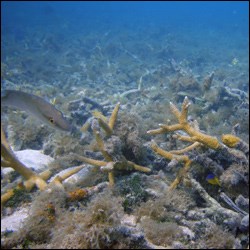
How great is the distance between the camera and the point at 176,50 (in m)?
24.9

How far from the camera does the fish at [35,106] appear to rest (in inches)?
121

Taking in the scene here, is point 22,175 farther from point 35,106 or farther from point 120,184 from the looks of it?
point 120,184

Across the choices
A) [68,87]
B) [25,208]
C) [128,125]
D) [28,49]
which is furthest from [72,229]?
[28,49]

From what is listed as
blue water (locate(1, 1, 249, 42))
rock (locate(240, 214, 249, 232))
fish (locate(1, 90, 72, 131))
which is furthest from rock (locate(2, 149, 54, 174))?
blue water (locate(1, 1, 249, 42))

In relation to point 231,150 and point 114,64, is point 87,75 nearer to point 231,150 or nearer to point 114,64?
point 114,64

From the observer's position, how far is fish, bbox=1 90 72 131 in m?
3.08

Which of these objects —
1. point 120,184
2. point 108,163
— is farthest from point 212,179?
point 108,163

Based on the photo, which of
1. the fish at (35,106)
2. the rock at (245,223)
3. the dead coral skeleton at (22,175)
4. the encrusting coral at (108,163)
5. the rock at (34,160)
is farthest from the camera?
the rock at (34,160)

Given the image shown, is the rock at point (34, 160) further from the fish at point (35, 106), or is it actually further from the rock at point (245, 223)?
the rock at point (245, 223)

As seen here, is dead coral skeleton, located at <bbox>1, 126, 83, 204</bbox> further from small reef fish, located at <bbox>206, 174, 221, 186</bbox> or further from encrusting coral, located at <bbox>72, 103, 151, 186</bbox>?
small reef fish, located at <bbox>206, 174, 221, 186</bbox>

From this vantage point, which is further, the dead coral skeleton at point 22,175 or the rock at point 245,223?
the dead coral skeleton at point 22,175

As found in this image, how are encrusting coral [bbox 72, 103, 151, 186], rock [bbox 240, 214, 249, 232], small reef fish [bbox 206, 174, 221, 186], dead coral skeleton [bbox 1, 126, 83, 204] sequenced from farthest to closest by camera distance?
encrusting coral [bbox 72, 103, 151, 186] → small reef fish [bbox 206, 174, 221, 186] → dead coral skeleton [bbox 1, 126, 83, 204] → rock [bbox 240, 214, 249, 232]

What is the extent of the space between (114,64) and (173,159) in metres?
16.0

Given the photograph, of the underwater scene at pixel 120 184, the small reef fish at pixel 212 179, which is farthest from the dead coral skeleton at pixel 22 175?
the small reef fish at pixel 212 179
